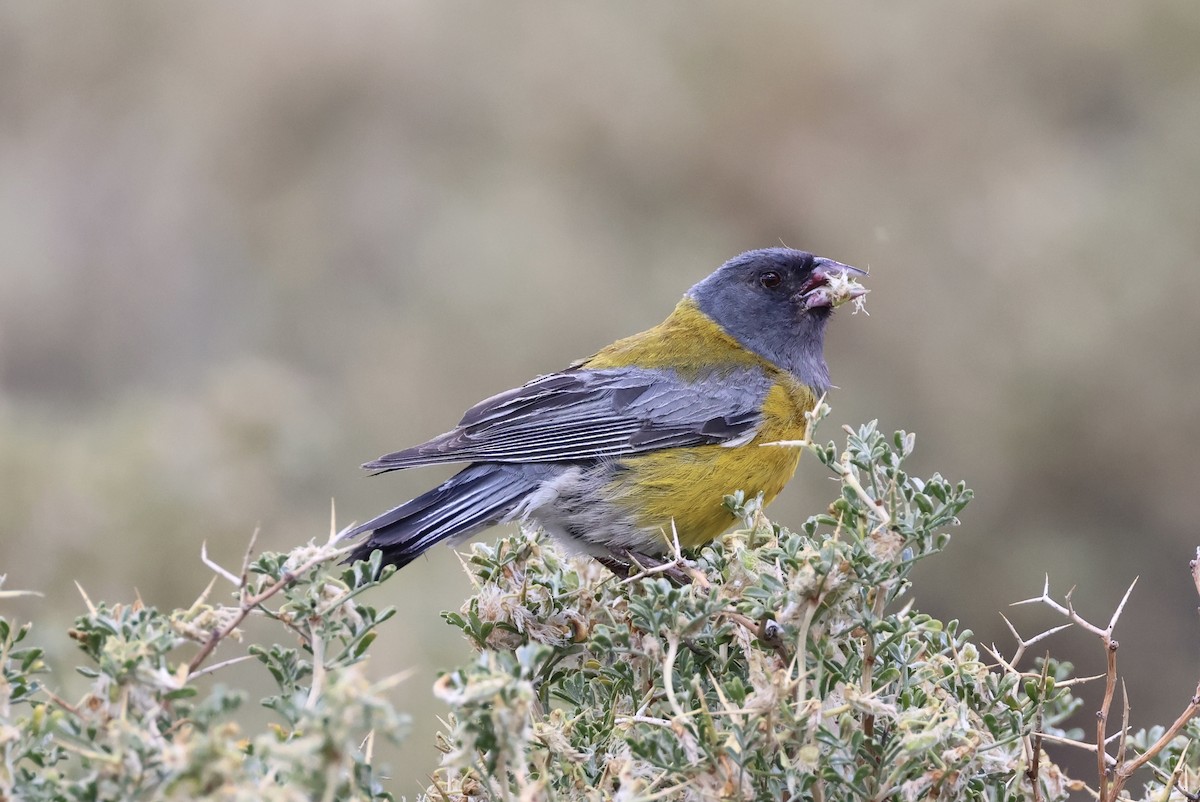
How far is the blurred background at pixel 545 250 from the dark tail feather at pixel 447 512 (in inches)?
84.6

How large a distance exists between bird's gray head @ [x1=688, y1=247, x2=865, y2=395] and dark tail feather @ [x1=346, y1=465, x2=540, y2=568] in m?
1.15

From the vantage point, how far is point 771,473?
400 centimetres

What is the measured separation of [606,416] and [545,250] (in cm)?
618

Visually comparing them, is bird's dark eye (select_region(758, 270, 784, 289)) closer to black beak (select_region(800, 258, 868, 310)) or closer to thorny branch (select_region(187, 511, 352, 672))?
black beak (select_region(800, 258, 868, 310))

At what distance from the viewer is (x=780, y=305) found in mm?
4656

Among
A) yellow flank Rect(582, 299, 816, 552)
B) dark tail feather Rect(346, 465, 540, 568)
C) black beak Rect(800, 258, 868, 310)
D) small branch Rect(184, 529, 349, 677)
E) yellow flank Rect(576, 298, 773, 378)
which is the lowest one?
yellow flank Rect(582, 299, 816, 552)

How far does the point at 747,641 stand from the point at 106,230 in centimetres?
1232

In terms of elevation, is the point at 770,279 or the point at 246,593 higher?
the point at 246,593

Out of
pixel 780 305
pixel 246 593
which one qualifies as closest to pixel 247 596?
pixel 246 593

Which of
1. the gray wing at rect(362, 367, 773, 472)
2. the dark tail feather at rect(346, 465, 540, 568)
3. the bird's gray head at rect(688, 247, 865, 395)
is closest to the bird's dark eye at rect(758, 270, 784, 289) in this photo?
the bird's gray head at rect(688, 247, 865, 395)

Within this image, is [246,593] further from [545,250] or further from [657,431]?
[545,250]

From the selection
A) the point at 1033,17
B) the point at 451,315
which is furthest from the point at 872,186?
the point at 451,315

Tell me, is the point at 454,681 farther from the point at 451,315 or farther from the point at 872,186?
the point at 872,186

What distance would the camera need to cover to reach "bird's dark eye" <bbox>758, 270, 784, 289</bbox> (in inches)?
185
